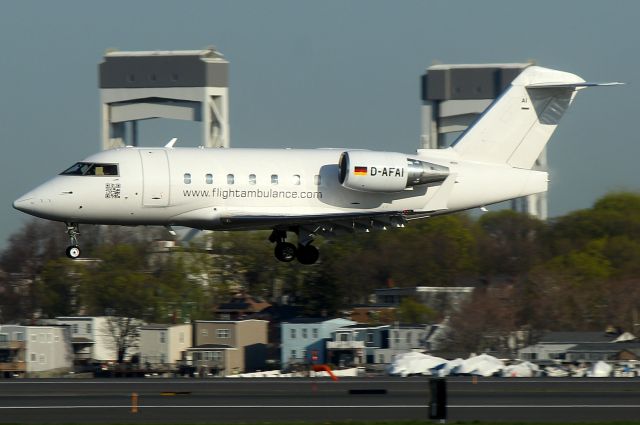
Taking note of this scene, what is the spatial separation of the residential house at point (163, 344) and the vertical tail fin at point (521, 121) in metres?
43.4

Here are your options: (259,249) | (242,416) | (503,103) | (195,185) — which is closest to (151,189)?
(195,185)

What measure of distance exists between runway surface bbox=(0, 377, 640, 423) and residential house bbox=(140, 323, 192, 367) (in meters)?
37.6

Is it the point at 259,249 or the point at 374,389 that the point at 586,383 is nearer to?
the point at 374,389

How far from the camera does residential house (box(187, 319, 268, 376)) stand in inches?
3046

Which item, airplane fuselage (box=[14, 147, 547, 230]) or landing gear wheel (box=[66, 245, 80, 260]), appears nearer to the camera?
airplane fuselage (box=[14, 147, 547, 230])

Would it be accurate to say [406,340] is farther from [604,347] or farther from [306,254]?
[306,254]

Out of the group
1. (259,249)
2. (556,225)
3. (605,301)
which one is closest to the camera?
(605,301)

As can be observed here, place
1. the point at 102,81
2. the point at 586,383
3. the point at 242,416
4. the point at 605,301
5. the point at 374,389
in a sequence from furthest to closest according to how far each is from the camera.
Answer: the point at 102,81
the point at 605,301
the point at 586,383
the point at 374,389
the point at 242,416

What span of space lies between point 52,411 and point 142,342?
5136 cm

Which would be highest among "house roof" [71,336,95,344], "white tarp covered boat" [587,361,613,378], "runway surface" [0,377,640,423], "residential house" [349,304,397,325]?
→ "residential house" [349,304,397,325]

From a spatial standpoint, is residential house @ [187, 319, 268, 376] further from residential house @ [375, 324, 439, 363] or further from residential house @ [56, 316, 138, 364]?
residential house @ [375, 324, 439, 363]

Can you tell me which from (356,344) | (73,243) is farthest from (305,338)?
(73,243)

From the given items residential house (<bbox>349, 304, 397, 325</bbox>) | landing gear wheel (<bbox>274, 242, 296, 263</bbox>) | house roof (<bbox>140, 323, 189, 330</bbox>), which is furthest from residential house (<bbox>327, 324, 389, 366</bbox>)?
landing gear wheel (<bbox>274, 242, 296, 263</bbox>)

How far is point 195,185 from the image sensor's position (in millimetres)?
35500
